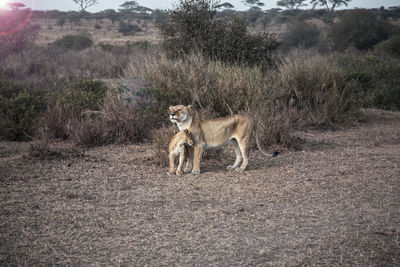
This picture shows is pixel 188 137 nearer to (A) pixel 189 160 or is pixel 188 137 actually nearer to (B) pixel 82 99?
(A) pixel 189 160

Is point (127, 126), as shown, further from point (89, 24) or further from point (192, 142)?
point (89, 24)

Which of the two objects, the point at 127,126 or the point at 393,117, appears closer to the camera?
the point at 127,126

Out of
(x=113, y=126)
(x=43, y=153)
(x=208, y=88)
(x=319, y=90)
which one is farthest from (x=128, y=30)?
(x=43, y=153)

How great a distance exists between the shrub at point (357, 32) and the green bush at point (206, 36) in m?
19.7

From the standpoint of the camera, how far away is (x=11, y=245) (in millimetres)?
4539

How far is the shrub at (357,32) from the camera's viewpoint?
1312 inches

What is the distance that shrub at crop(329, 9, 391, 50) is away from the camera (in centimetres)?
→ 3331

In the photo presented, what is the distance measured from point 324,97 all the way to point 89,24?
57.0 metres

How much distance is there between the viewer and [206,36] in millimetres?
14234

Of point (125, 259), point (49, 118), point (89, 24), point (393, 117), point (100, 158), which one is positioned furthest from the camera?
point (89, 24)

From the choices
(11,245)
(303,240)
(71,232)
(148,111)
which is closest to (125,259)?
(71,232)

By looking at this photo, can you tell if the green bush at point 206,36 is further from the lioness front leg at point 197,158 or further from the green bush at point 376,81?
the lioness front leg at point 197,158

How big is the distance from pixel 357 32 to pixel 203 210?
31170 mm

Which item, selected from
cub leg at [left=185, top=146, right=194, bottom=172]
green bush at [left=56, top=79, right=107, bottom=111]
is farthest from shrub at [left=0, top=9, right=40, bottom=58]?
cub leg at [left=185, top=146, right=194, bottom=172]
